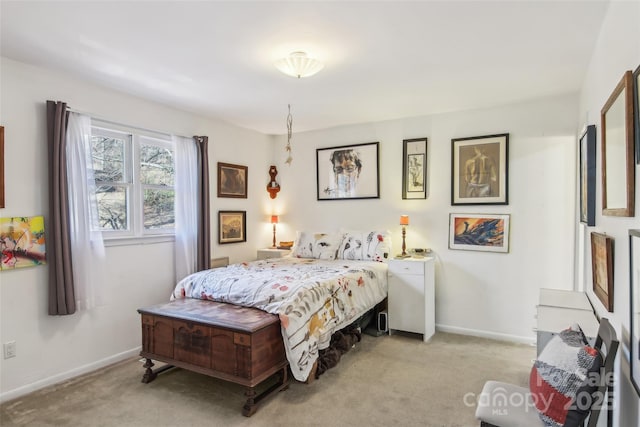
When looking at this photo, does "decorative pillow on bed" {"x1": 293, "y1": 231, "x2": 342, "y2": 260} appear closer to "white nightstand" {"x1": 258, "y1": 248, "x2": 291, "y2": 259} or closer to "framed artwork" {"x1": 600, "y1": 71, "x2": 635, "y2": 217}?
"white nightstand" {"x1": 258, "y1": 248, "x2": 291, "y2": 259}

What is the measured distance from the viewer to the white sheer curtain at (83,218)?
3.01 meters

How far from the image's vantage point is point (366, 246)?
4445mm

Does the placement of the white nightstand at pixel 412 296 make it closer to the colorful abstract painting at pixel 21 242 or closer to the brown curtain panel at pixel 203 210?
the brown curtain panel at pixel 203 210

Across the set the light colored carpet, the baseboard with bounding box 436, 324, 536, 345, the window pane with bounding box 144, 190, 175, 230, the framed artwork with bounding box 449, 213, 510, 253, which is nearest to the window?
the window pane with bounding box 144, 190, 175, 230

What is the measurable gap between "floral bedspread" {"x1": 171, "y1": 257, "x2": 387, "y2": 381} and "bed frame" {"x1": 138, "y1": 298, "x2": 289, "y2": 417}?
0.35 ft

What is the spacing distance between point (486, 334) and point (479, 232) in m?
1.10

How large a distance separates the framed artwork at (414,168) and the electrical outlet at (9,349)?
3891mm

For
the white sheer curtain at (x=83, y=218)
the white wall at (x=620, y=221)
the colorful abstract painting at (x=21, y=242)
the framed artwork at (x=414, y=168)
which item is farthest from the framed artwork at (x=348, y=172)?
the colorful abstract painting at (x=21, y=242)

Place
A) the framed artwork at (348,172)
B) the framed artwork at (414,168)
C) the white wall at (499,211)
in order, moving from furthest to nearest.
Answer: the framed artwork at (348,172), the framed artwork at (414,168), the white wall at (499,211)

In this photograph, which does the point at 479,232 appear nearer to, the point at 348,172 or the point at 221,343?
the point at 348,172

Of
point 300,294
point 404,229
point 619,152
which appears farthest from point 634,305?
point 404,229

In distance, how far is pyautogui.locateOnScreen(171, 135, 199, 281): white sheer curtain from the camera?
12.8 feet

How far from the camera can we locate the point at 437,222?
427 centimetres

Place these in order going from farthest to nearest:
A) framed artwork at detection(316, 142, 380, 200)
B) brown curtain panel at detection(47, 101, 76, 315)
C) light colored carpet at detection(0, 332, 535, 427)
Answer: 1. framed artwork at detection(316, 142, 380, 200)
2. brown curtain panel at detection(47, 101, 76, 315)
3. light colored carpet at detection(0, 332, 535, 427)
